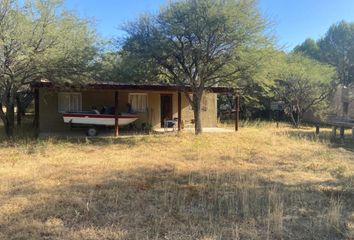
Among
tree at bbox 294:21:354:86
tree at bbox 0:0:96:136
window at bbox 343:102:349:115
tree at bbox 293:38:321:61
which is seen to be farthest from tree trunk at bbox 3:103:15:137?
tree at bbox 293:38:321:61

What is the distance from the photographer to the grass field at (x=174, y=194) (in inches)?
219

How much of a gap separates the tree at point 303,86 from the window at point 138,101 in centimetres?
1201

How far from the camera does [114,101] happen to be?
2014 cm

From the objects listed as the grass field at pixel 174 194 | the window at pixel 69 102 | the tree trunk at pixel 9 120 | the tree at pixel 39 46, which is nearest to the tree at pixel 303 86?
the window at pixel 69 102

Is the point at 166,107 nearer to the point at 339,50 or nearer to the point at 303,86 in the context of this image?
the point at 303,86

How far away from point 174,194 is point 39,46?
9.38 m

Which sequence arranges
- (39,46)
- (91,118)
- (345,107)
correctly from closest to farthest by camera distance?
1. (39,46)
2. (91,118)
3. (345,107)

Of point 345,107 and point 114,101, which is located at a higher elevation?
point 114,101

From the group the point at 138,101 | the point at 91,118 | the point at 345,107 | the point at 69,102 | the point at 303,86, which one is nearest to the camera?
the point at 91,118

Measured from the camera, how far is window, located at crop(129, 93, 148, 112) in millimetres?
21141

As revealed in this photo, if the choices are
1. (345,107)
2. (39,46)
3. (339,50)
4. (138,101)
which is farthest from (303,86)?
(39,46)

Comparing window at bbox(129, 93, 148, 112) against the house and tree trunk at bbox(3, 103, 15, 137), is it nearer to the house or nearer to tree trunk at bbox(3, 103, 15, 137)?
the house

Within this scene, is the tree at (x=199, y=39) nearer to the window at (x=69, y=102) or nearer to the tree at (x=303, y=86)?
the window at (x=69, y=102)

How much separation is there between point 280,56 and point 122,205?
1236 centimetres
